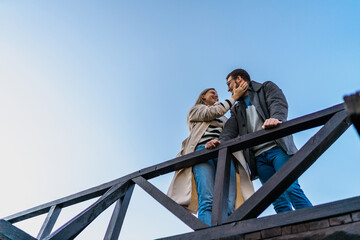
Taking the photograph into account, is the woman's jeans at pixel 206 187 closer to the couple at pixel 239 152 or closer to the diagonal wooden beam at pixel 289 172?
the couple at pixel 239 152

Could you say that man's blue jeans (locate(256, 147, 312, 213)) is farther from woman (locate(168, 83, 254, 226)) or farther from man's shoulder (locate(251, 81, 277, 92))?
man's shoulder (locate(251, 81, 277, 92))

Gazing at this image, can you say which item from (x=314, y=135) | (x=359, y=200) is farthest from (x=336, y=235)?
(x=314, y=135)

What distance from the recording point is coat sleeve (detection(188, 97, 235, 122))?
352cm

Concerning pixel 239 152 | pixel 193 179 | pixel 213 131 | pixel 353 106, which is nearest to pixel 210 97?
pixel 213 131

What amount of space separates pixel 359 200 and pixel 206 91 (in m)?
2.50

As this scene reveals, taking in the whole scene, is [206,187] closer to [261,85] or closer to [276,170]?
[276,170]

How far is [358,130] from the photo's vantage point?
1.13 metres

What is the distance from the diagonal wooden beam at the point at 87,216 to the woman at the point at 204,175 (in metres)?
A: 0.47

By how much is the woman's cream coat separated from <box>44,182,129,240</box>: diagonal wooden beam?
46 cm

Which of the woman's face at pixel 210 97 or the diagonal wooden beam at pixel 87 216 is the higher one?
the woman's face at pixel 210 97

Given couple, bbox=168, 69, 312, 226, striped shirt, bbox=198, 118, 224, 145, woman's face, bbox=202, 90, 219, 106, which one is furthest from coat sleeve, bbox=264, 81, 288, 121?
woman's face, bbox=202, 90, 219, 106

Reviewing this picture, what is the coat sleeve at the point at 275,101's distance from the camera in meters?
2.93

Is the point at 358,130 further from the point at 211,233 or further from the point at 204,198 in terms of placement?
the point at 204,198

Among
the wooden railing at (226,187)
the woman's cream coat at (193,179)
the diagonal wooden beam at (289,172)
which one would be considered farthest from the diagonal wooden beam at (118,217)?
the diagonal wooden beam at (289,172)
